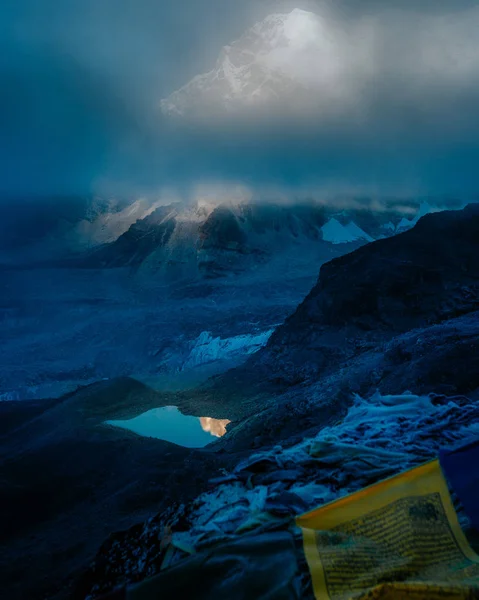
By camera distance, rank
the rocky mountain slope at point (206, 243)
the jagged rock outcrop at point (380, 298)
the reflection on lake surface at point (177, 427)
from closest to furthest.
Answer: the reflection on lake surface at point (177, 427) → the jagged rock outcrop at point (380, 298) → the rocky mountain slope at point (206, 243)

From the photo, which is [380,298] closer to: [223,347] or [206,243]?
[223,347]

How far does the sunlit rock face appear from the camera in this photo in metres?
13.1

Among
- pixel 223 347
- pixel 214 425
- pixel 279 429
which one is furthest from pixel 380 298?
pixel 223 347

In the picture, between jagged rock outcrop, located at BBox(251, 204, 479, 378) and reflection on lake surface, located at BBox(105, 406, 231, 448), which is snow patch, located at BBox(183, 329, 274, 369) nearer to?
jagged rock outcrop, located at BBox(251, 204, 479, 378)

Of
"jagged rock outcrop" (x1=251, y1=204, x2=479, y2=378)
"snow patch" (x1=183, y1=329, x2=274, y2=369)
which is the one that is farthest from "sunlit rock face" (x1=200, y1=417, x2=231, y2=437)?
A: "snow patch" (x1=183, y1=329, x2=274, y2=369)

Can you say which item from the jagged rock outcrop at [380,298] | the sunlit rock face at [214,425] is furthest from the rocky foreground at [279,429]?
the sunlit rock face at [214,425]

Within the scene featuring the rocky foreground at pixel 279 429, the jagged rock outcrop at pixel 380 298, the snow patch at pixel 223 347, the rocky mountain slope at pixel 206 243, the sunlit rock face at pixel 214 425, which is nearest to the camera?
the rocky foreground at pixel 279 429

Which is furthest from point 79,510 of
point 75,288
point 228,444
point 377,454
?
point 75,288

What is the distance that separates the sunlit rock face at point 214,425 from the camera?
1315cm

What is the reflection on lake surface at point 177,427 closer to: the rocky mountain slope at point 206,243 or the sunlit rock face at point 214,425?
the sunlit rock face at point 214,425

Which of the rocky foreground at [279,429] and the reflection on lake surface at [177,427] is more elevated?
the rocky foreground at [279,429]

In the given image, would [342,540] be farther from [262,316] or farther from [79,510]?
[262,316]

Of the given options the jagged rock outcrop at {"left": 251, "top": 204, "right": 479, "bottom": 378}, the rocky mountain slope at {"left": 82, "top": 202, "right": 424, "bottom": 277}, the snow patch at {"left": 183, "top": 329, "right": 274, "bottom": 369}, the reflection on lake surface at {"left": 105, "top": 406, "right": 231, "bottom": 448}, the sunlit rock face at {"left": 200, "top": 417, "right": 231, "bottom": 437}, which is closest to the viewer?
the reflection on lake surface at {"left": 105, "top": 406, "right": 231, "bottom": 448}

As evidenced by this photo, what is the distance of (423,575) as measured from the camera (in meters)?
3.04
